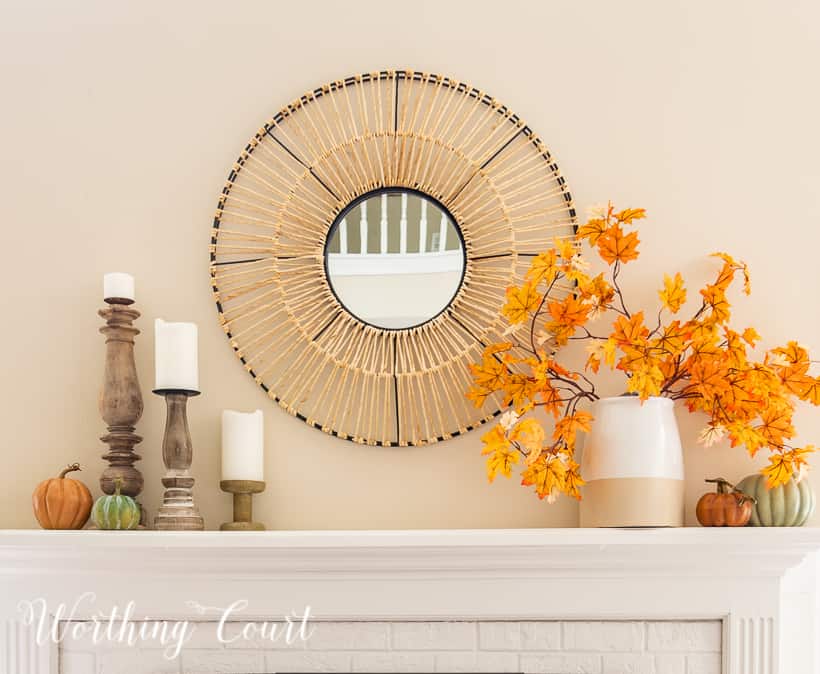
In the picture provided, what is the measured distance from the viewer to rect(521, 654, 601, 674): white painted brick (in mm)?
1548

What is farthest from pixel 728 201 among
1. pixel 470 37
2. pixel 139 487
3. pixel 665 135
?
pixel 139 487

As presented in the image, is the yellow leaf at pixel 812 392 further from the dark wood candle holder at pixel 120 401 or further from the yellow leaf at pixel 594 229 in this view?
the dark wood candle holder at pixel 120 401

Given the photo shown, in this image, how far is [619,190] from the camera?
171 centimetres

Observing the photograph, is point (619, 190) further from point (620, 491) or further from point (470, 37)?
point (620, 491)

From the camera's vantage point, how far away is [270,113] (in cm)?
175

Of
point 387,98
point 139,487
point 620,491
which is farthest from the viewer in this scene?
point 387,98

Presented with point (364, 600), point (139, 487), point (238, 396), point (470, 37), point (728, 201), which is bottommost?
point (364, 600)

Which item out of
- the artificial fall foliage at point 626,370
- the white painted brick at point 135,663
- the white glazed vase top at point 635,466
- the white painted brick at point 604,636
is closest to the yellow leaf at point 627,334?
the artificial fall foliage at point 626,370

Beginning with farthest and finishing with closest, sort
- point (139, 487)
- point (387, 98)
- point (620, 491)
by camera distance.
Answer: point (387, 98)
point (139, 487)
point (620, 491)

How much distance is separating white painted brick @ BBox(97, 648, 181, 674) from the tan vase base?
2.75 ft

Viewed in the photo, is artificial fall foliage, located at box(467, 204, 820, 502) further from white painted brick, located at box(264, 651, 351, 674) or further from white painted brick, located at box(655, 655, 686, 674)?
white painted brick, located at box(264, 651, 351, 674)

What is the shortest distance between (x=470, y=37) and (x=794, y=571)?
1.24 metres

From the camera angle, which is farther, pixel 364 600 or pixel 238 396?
pixel 238 396

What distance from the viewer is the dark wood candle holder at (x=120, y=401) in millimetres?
1616
